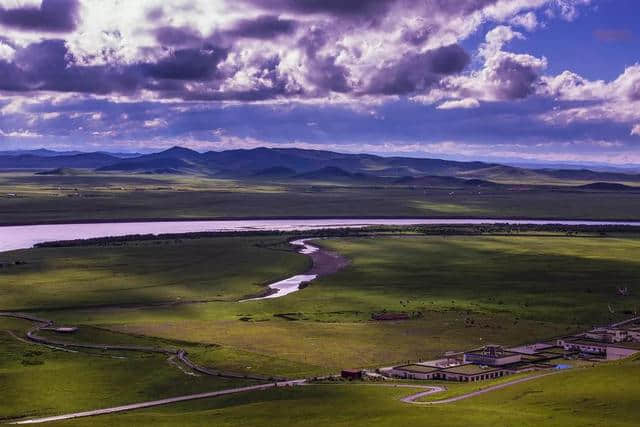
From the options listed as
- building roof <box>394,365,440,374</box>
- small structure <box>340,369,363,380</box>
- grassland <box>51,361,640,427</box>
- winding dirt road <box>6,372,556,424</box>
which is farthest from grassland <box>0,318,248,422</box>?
building roof <box>394,365,440,374</box>

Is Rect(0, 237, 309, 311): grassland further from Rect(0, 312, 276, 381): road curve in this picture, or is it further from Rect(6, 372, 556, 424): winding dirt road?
Rect(6, 372, 556, 424): winding dirt road

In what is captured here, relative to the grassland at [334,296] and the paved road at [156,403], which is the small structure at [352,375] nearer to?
the paved road at [156,403]

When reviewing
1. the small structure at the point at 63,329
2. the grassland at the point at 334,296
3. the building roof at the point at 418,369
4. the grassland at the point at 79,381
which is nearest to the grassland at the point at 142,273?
the grassland at the point at 334,296

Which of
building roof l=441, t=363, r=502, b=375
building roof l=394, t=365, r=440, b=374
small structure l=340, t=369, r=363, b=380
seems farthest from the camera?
building roof l=394, t=365, r=440, b=374

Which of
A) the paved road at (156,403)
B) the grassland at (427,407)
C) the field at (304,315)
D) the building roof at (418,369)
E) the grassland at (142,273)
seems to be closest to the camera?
the grassland at (427,407)

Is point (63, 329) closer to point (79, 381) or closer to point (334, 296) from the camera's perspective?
point (79, 381)

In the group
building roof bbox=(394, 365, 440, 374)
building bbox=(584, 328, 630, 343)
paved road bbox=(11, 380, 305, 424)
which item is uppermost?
building bbox=(584, 328, 630, 343)

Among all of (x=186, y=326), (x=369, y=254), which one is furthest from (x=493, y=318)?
(x=369, y=254)
